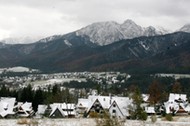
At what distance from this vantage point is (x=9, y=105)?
3981 inches

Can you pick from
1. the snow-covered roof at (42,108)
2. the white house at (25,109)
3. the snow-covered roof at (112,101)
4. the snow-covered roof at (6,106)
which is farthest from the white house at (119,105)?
the white house at (25,109)

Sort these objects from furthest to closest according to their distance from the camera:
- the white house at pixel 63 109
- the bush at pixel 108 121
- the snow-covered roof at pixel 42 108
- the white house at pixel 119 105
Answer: the snow-covered roof at pixel 42 108
the white house at pixel 63 109
the white house at pixel 119 105
the bush at pixel 108 121

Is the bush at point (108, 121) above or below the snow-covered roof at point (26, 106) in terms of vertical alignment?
above

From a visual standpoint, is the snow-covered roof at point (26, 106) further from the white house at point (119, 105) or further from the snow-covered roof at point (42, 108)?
the white house at point (119, 105)

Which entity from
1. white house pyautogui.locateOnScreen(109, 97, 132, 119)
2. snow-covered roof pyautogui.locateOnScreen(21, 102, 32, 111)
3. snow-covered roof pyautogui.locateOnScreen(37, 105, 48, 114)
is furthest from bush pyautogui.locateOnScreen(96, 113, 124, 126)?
snow-covered roof pyautogui.locateOnScreen(21, 102, 32, 111)

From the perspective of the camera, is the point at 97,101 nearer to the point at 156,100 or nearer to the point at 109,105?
the point at 109,105

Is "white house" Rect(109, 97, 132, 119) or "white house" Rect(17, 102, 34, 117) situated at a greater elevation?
"white house" Rect(109, 97, 132, 119)

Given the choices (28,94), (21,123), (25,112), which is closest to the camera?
(21,123)

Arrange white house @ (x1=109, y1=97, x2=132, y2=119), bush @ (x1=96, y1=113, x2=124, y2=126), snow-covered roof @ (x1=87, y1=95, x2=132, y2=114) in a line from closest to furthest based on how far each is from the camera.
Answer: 1. bush @ (x1=96, y1=113, x2=124, y2=126)
2. white house @ (x1=109, y1=97, x2=132, y2=119)
3. snow-covered roof @ (x1=87, y1=95, x2=132, y2=114)

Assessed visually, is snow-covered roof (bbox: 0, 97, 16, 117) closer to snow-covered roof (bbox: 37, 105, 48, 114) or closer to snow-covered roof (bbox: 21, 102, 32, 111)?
snow-covered roof (bbox: 21, 102, 32, 111)

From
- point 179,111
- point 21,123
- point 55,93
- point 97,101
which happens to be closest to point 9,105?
point 97,101

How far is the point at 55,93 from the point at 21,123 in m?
98.5

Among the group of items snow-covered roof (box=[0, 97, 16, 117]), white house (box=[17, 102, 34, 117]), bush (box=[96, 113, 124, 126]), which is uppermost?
bush (box=[96, 113, 124, 126])

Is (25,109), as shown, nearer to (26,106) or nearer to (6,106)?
(26,106)
